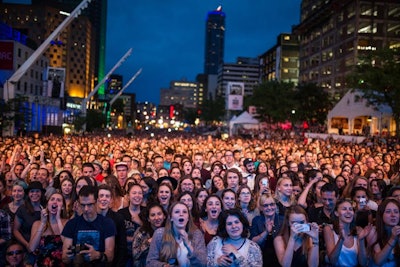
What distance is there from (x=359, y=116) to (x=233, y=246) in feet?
129

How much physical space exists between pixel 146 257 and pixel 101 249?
1.70 ft

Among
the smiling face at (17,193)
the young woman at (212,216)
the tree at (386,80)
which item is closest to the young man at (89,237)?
the young woman at (212,216)

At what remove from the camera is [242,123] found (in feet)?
181

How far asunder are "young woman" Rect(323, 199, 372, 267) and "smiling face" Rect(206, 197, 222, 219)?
1.39m

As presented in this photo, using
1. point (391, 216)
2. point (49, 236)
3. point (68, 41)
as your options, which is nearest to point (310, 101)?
point (391, 216)

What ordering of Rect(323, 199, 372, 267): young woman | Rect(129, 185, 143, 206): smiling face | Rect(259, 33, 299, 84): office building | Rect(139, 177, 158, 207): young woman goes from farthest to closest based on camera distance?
Rect(259, 33, 299, 84): office building → Rect(139, 177, 158, 207): young woman → Rect(129, 185, 143, 206): smiling face → Rect(323, 199, 372, 267): young woman

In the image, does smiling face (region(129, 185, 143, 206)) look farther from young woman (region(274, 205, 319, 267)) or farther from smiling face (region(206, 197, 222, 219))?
young woman (region(274, 205, 319, 267))

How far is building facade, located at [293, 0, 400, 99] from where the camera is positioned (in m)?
66.8

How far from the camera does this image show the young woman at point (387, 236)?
4.36m

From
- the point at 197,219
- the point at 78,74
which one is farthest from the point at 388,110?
the point at 78,74

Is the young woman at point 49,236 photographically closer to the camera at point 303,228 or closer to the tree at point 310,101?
the camera at point 303,228

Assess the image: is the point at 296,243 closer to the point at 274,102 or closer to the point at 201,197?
the point at 201,197

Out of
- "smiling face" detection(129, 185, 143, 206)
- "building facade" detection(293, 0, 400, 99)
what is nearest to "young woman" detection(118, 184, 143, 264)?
"smiling face" detection(129, 185, 143, 206)

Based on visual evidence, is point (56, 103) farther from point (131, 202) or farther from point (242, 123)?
point (131, 202)
